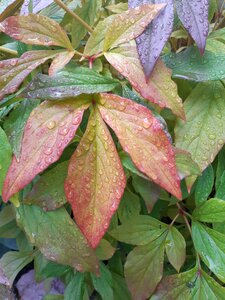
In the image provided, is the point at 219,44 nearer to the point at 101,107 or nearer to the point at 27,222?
the point at 101,107

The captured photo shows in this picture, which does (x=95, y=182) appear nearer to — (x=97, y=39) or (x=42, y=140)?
(x=42, y=140)

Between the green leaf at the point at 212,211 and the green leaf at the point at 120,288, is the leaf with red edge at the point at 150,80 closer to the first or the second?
the green leaf at the point at 212,211

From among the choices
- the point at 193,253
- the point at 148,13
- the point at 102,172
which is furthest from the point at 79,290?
the point at 148,13

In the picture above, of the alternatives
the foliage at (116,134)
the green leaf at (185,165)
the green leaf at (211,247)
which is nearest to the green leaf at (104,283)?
the foliage at (116,134)

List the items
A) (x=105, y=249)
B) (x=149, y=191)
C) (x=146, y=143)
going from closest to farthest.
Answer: (x=146, y=143), (x=149, y=191), (x=105, y=249)

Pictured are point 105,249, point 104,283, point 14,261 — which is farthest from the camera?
point 14,261

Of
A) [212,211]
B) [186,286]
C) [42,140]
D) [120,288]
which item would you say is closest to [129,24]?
[42,140]
